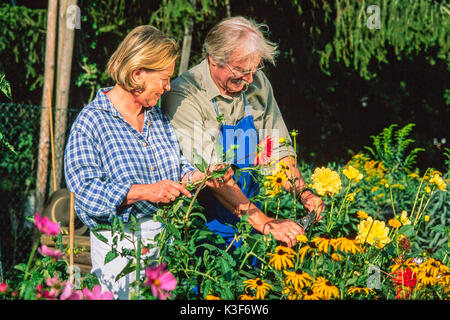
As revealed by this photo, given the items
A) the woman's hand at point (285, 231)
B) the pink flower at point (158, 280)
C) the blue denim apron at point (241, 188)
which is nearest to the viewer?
the pink flower at point (158, 280)

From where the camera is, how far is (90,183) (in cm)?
165

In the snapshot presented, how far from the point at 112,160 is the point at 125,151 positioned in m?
0.06

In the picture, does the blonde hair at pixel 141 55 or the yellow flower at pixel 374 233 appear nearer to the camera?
the yellow flower at pixel 374 233

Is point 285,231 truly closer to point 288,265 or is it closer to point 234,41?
point 288,265

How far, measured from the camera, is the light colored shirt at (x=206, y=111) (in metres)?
1.96

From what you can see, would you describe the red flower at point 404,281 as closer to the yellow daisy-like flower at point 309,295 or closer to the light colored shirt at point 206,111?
the yellow daisy-like flower at point 309,295

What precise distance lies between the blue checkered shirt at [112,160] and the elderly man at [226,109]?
→ 0.10m

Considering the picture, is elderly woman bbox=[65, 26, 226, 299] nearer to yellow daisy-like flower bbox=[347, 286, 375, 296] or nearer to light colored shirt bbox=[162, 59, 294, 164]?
light colored shirt bbox=[162, 59, 294, 164]

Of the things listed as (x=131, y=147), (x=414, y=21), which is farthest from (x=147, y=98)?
(x=414, y=21)

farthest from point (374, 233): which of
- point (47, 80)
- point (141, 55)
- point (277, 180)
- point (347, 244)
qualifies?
point (47, 80)

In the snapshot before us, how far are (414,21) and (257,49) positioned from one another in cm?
398

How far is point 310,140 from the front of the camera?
6.80 m

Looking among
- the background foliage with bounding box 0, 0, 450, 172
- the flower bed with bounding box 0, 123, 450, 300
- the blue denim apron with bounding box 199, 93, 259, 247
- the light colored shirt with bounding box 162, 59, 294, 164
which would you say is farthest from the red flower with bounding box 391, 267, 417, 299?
the background foliage with bounding box 0, 0, 450, 172

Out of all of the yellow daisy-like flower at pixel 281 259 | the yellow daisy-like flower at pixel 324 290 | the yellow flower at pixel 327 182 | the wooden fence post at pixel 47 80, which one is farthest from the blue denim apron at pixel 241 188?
the wooden fence post at pixel 47 80
